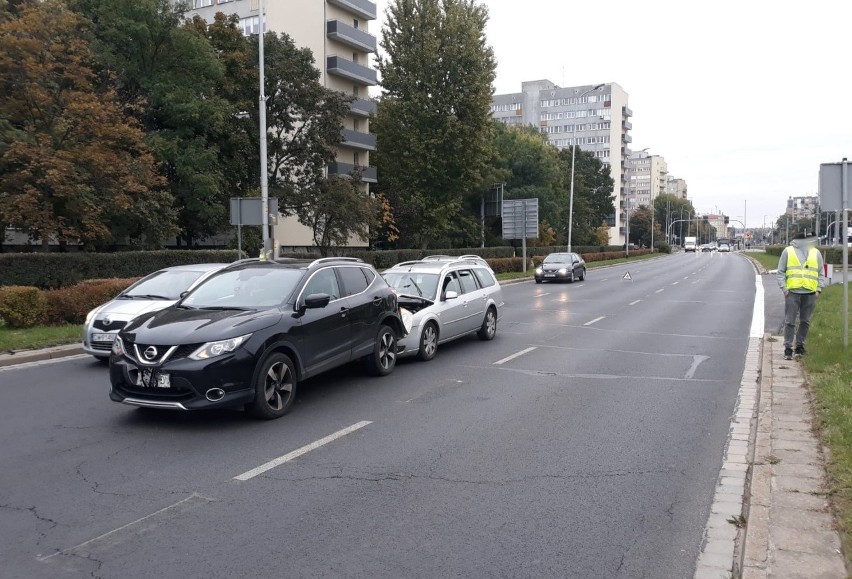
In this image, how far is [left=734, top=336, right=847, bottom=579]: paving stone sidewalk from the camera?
12.2 ft

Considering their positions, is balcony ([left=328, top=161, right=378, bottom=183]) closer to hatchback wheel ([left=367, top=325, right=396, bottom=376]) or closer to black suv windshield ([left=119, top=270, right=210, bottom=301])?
black suv windshield ([left=119, top=270, right=210, bottom=301])

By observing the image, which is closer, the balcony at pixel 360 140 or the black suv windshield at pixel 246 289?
the black suv windshield at pixel 246 289

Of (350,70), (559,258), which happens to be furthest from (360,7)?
(559,258)

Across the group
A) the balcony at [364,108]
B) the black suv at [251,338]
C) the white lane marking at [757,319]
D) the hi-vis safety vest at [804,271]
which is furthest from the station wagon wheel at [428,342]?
the balcony at [364,108]

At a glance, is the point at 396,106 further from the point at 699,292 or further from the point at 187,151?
the point at 699,292

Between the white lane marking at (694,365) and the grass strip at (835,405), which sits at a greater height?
the grass strip at (835,405)

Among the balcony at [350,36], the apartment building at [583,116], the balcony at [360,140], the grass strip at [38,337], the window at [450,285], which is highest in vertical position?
the apartment building at [583,116]

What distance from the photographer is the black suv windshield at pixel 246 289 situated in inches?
303

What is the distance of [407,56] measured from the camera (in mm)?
40469

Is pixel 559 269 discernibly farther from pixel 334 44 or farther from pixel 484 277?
pixel 334 44

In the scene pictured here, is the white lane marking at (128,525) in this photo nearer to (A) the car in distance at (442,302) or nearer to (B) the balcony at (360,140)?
(A) the car in distance at (442,302)

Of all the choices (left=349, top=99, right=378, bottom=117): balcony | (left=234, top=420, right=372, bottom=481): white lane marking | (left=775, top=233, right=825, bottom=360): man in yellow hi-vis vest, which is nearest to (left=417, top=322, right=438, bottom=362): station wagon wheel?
(left=234, top=420, right=372, bottom=481): white lane marking

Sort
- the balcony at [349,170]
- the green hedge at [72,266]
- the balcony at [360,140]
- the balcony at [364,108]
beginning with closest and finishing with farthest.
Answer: the green hedge at [72,266], the balcony at [349,170], the balcony at [360,140], the balcony at [364,108]

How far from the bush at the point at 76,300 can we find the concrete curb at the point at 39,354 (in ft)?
7.46
